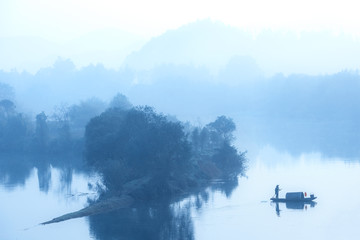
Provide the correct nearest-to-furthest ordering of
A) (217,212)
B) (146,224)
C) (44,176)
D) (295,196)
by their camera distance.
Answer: (146,224) → (217,212) → (295,196) → (44,176)

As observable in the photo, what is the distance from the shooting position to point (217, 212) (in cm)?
2286

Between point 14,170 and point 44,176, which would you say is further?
point 14,170

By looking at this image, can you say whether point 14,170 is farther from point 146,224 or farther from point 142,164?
point 146,224

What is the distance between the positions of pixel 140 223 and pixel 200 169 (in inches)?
387

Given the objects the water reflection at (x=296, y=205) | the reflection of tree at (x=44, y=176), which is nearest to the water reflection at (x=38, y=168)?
the reflection of tree at (x=44, y=176)

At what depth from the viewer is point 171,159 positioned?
2602cm

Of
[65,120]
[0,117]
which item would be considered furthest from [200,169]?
[0,117]

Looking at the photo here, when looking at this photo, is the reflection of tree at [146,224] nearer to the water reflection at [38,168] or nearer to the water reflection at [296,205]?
the water reflection at [296,205]

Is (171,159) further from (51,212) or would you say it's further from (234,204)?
(51,212)

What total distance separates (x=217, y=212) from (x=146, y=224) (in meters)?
2.89

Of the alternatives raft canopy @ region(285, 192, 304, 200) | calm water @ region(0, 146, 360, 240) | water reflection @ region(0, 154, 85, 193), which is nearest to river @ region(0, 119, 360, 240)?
calm water @ region(0, 146, 360, 240)

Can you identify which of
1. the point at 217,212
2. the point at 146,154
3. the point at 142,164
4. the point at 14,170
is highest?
the point at 146,154

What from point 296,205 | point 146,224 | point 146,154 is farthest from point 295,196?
point 146,154

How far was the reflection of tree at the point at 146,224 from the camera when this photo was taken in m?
19.9
